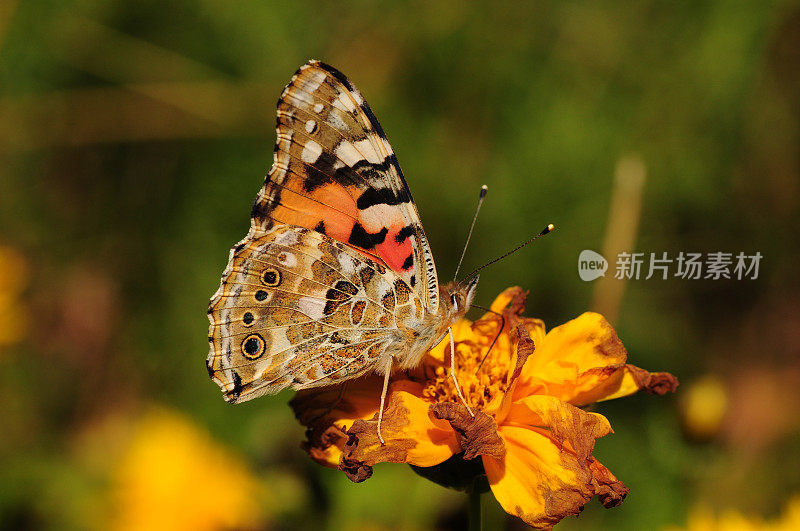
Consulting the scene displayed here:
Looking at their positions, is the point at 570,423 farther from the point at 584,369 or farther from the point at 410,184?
the point at 410,184

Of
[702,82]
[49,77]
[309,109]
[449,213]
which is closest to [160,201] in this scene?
[49,77]

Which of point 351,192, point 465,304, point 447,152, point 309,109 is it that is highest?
point 447,152

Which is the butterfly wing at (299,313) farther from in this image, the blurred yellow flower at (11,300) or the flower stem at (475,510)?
the blurred yellow flower at (11,300)

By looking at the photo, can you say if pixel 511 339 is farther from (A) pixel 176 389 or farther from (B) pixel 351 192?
(A) pixel 176 389

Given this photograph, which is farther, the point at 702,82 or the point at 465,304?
the point at 702,82

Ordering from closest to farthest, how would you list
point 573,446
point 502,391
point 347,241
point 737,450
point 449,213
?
1. point 573,446
2. point 502,391
3. point 347,241
4. point 737,450
5. point 449,213

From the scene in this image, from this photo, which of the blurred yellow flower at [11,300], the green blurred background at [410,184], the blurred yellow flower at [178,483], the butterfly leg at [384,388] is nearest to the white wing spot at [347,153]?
the butterfly leg at [384,388]

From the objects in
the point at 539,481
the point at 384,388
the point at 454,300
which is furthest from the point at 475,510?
the point at 454,300

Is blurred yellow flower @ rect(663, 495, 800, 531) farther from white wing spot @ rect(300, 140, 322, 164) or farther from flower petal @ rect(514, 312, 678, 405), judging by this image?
white wing spot @ rect(300, 140, 322, 164)

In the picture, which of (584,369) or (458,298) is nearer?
(584,369)
